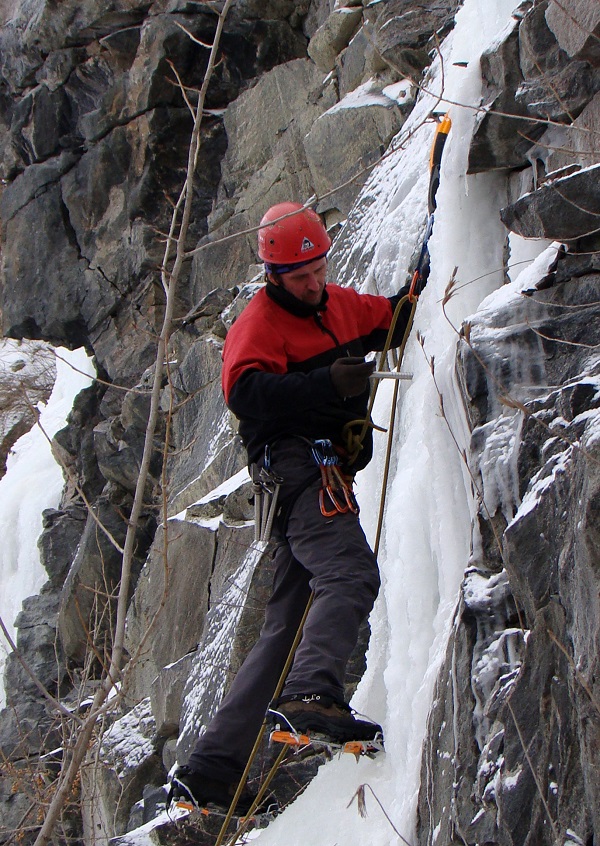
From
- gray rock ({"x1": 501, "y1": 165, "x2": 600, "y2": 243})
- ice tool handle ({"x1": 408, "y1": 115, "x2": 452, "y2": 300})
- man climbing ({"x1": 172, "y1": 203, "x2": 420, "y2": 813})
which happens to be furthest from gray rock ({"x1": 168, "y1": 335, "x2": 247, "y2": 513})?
gray rock ({"x1": 501, "y1": 165, "x2": 600, "y2": 243})

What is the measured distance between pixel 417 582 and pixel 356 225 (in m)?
3.29

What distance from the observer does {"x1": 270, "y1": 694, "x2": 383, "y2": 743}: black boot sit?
9.29 feet

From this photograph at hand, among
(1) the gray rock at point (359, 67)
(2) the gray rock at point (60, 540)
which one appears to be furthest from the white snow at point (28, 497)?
Answer: (1) the gray rock at point (359, 67)

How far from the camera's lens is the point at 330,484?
328 cm

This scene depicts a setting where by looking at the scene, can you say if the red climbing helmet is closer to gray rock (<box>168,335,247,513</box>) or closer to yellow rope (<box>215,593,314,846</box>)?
yellow rope (<box>215,593,314,846</box>)

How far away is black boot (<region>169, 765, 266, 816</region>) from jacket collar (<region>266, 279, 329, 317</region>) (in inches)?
59.9

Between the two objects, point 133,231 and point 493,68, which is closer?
point 493,68

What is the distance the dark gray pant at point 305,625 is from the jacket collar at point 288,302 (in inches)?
22.9

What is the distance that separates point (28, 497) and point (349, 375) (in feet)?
37.7

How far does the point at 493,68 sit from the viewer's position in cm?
449

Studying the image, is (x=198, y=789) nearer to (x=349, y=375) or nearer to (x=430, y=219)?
(x=349, y=375)

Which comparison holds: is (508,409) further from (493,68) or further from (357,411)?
(493,68)

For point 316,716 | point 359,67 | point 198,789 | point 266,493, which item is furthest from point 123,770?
point 359,67

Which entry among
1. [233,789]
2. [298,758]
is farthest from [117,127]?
[233,789]
